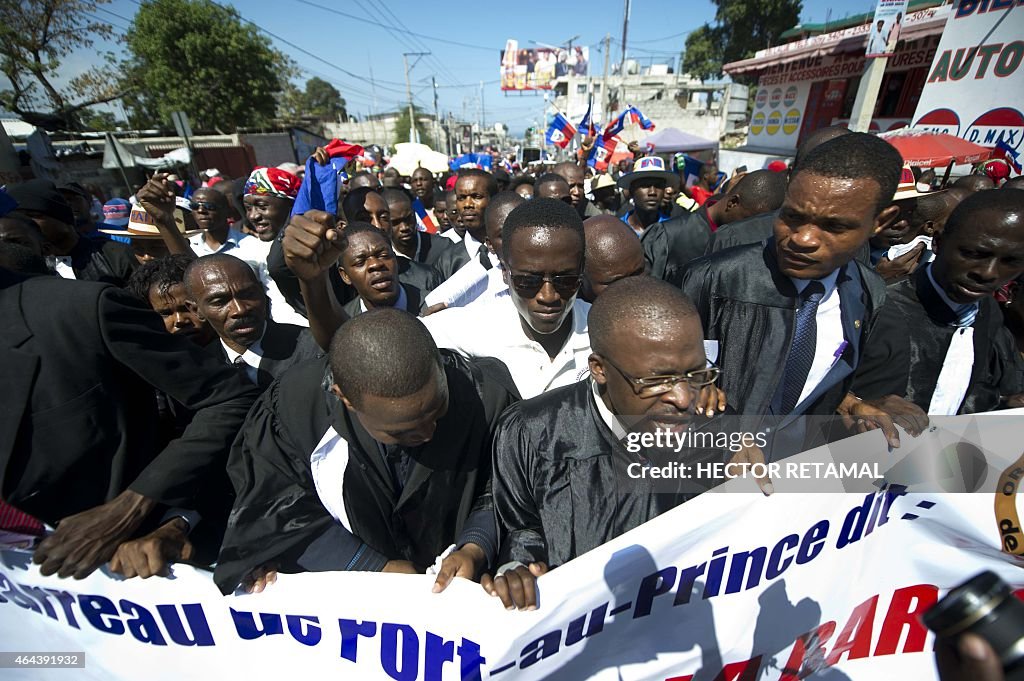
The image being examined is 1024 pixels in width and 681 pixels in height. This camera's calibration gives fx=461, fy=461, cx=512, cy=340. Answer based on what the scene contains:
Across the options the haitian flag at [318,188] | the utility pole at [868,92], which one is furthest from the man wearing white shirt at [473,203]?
the utility pole at [868,92]

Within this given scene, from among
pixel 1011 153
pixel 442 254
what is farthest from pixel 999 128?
pixel 442 254

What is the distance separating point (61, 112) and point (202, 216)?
1191 inches

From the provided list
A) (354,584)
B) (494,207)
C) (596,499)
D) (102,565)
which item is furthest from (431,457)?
(494,207)

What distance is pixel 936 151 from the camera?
22.5 feet

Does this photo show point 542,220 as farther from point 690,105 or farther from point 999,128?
point 690,105

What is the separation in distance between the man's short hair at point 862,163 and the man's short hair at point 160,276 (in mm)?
3207

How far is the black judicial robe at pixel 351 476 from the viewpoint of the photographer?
1.73m

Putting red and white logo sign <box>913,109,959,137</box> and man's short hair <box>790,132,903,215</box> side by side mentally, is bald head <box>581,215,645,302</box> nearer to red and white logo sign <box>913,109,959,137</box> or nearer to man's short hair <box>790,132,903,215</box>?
man's short hair <box>790,132,903,215</box>

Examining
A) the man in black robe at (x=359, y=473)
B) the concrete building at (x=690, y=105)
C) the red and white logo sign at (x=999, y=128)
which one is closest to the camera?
the man in black robe at (x=359, y=473)

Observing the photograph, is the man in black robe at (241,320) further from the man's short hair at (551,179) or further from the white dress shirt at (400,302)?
the man's short hair at (551,179)

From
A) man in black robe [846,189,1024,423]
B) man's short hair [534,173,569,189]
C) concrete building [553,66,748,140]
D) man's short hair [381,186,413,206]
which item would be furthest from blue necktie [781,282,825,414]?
concrete building [553,66,748,140]

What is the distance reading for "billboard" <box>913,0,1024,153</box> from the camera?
27.9ft

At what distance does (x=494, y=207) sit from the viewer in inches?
145

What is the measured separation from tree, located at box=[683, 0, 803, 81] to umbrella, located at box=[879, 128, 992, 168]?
3091 centimetres
